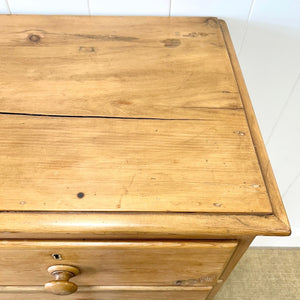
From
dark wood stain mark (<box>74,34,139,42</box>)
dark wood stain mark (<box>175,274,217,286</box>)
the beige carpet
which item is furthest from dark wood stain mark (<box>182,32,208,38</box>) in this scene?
the beige carpet

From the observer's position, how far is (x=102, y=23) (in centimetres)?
66

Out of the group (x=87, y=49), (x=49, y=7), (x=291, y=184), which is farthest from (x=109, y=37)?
(x=291, y=184)

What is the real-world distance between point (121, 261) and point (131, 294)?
0.19m

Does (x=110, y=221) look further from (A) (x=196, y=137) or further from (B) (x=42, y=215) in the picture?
(A) (x=196, y=137)

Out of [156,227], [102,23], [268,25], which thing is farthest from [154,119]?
[268,25]

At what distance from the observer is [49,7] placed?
2.26 ft

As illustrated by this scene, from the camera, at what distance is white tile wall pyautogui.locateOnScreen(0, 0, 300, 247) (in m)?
0.69

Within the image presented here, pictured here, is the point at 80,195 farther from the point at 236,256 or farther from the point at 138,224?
the point at 236,256

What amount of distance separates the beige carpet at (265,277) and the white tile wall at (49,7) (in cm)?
106

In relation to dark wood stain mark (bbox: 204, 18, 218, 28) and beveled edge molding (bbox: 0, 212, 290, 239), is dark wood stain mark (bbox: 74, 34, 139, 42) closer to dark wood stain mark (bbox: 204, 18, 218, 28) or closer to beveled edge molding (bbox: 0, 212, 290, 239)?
dark wood stain mark (bbox: 204, 18, 218, 28)

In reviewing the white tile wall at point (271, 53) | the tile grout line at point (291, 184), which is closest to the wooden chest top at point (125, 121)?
the white tile wall at point (271, 53)

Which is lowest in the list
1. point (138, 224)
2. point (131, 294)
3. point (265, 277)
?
Answer: point (265, 277)

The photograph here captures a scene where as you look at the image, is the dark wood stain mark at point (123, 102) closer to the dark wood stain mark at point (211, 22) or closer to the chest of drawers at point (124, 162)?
the chest of drawers at point (124, 162)

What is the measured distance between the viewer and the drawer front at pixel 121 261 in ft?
1.47
